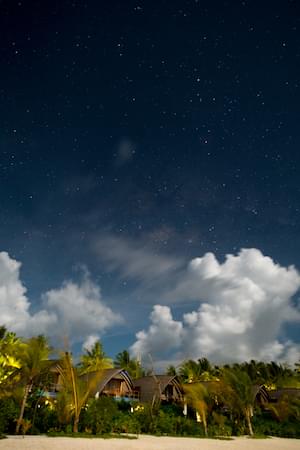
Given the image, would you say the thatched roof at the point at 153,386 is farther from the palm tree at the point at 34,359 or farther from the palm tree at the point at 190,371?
the palm tree at the point at 34,359

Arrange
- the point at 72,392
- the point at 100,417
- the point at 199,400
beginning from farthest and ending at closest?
the point at 199,400 < the point at 100,417 < the point at 72,392

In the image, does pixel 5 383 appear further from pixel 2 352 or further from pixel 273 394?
pixel 273 394

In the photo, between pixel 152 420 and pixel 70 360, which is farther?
pixel 152 420

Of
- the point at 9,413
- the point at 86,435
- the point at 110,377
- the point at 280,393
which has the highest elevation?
the point at 280,393

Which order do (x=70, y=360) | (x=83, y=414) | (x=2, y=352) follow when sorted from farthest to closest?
(x=2, y=352)
(x=83, y=414)
(x=70, y=360)

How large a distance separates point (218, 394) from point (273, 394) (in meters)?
17.3

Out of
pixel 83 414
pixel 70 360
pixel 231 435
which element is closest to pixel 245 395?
pixel 231 435

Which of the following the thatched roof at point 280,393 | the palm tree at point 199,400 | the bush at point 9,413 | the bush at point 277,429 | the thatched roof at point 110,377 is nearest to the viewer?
the bush at point 9,413

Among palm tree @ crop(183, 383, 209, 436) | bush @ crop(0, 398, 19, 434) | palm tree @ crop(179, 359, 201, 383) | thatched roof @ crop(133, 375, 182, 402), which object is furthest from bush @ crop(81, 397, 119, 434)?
palm tree @ crop(179, 359, 201, 383)

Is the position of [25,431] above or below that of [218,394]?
below

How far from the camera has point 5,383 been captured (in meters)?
19.7

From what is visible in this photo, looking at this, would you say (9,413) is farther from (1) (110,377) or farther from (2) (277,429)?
(2) (277,429)

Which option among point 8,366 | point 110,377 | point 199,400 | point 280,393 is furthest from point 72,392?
point 280,393

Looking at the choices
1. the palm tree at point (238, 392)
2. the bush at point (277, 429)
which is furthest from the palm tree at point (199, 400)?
the bush at point (277, 429)
